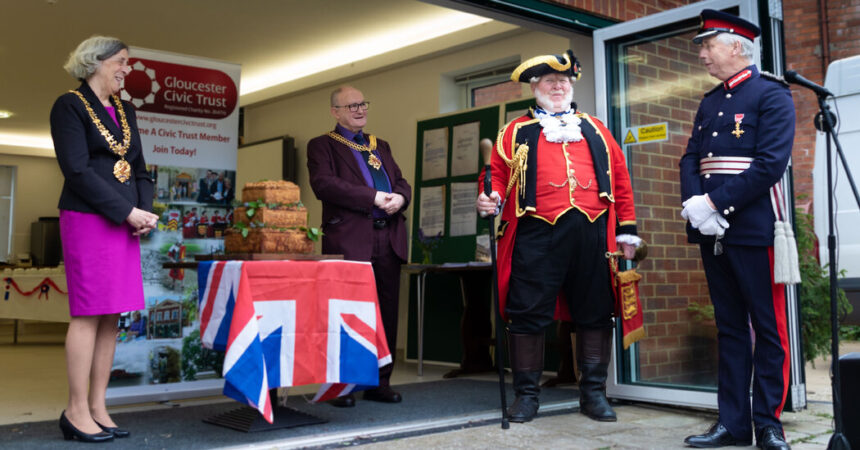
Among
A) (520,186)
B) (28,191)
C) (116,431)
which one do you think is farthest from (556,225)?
(28,191)

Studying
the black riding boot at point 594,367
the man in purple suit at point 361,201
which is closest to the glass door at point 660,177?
the black riding boot at point 594,367

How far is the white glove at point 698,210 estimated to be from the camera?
10.5 ft

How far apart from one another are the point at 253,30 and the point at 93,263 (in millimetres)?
4608

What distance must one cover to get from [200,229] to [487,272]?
2.13m

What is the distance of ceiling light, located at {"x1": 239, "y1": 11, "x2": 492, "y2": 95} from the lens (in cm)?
702

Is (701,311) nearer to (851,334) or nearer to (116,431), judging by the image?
(116,431)

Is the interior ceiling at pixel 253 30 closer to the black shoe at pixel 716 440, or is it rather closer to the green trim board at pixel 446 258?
the green trim board at pixel 446 258

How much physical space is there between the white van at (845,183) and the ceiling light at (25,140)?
12.5 metres

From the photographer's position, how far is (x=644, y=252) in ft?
12.8

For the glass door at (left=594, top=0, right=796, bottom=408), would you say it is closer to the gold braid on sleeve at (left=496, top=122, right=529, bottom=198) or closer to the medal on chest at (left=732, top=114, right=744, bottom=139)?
the gold braid on sleeve at (left=496, top=122, right=529, bottom=198)

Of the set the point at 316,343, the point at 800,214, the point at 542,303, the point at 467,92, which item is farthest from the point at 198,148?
the point at 800,214

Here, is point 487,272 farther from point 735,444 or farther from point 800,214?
point 735,444

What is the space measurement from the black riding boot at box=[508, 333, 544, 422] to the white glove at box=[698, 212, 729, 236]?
3.26ft

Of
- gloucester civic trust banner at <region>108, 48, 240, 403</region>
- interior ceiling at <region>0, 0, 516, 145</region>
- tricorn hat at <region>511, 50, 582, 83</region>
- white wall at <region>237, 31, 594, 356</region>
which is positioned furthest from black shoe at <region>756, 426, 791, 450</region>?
interior ceiling at <region>0, 0, 516, 145</region>
